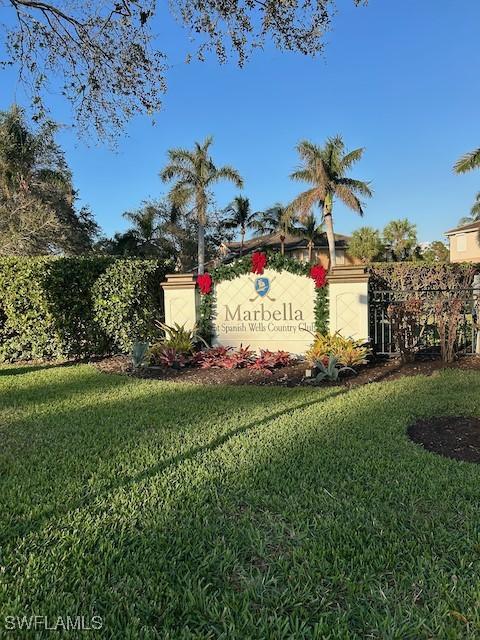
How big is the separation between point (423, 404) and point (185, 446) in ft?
8.98

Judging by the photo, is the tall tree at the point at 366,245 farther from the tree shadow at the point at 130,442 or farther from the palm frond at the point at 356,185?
the tree shadow at the point at 130,442

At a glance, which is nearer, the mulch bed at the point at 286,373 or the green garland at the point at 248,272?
the mulch bed at the point at 286,373

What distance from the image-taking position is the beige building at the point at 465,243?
3975 centimetres

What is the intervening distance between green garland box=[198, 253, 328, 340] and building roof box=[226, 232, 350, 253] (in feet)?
110

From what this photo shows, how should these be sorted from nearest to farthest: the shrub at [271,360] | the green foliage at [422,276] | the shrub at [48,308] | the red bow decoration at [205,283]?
the shrub at [271,360], the shrub at [48,308], the red bow decoration at [205,283], the green foliage at [422,276]

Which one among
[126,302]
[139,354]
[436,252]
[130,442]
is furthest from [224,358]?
[436,252]

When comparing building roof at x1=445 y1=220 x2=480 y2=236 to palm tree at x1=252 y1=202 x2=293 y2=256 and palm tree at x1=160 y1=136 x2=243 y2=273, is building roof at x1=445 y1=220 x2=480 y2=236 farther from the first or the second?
palm tree at x1=160 y1=136 x2=243 y2=273

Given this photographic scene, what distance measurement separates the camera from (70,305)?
29.2 ft

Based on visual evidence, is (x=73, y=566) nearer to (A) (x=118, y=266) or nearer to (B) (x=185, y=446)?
(B) (x=185, y=446)

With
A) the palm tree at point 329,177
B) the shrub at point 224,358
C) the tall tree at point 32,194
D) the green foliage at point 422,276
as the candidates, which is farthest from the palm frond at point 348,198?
the shrub at point 224,358

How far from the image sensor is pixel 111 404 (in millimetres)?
5465

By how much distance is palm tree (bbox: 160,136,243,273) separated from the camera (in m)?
31.4

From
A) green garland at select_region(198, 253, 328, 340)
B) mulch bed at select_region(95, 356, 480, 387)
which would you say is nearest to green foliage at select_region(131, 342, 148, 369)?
→ mulch bed at select_region(95, 356, 480, 387)

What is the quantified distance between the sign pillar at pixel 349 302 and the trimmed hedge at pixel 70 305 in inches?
148
